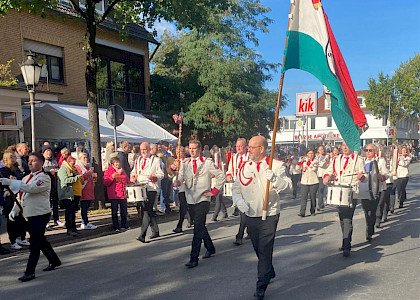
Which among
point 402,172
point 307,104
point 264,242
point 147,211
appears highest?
point 307,104

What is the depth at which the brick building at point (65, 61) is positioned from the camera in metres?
12.9

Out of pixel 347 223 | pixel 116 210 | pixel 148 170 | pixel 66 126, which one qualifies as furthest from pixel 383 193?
pixel 66 126

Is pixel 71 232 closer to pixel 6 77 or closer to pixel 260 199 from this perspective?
pixel 260 199

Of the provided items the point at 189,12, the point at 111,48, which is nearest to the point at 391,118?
the point at 111,48

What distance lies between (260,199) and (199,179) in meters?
1.84

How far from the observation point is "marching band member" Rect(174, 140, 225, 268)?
604 centimetres

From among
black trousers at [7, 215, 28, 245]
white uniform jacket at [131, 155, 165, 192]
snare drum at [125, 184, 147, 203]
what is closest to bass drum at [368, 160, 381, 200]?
white uniform jacket at [131, 155, 165, 192]

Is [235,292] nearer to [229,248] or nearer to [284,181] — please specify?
[284,181]

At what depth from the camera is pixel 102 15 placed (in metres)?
12.0

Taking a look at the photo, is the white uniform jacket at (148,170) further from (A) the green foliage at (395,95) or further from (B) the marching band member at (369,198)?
(A) the green foliage at (395,95)

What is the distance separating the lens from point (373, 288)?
15.9 feet

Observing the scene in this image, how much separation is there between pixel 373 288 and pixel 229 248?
275cm

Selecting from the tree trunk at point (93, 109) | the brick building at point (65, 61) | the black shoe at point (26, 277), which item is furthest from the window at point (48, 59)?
the black shoe at point (26, 277)

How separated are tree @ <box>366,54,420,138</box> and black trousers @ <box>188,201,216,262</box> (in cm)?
4510
